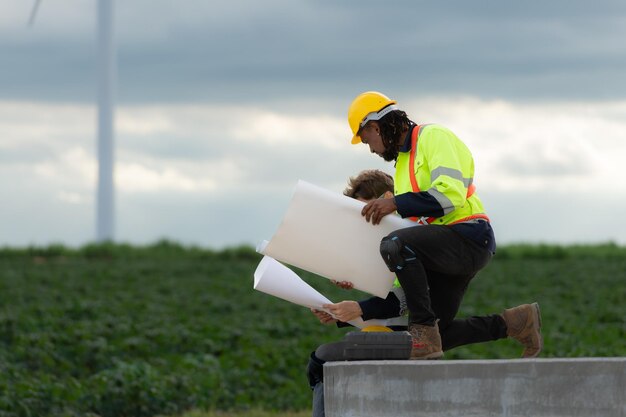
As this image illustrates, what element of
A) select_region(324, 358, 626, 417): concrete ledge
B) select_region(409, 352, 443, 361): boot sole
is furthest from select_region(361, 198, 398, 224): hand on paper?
select_region(324, 358, 626, 417): concrete ledge

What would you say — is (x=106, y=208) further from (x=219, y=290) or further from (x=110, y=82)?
(x=219, y=290)

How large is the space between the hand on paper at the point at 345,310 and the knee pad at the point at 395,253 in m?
0.39

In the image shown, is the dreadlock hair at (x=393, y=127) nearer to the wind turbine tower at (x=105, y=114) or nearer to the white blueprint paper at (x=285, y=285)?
the white blueprint paper at (x=285, y=285)

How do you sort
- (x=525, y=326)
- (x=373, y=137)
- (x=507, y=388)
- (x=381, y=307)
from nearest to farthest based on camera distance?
(x=507, y=388)
(x=373, y=137)
(x=381, y=307)
(x=525, y=326)

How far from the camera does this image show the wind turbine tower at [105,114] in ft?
86.3

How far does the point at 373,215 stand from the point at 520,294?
15.5m

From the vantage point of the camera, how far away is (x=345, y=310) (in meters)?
6.56

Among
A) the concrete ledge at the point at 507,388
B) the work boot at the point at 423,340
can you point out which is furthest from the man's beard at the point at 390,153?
the concrete ledge at the point at 507,388

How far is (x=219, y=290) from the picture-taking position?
22625 mm

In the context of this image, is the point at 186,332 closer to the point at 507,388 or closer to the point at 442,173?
the point at 442,173

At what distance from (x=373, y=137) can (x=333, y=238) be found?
0.60 metres

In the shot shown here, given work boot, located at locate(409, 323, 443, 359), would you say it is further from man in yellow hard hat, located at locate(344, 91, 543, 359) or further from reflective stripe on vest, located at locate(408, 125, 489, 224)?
reflective stripe on vest, located at locate(408, 125, 489, 224)

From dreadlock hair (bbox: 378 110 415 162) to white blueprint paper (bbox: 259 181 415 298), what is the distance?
1.24 feet

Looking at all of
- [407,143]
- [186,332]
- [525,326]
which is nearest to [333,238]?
[407,143]
